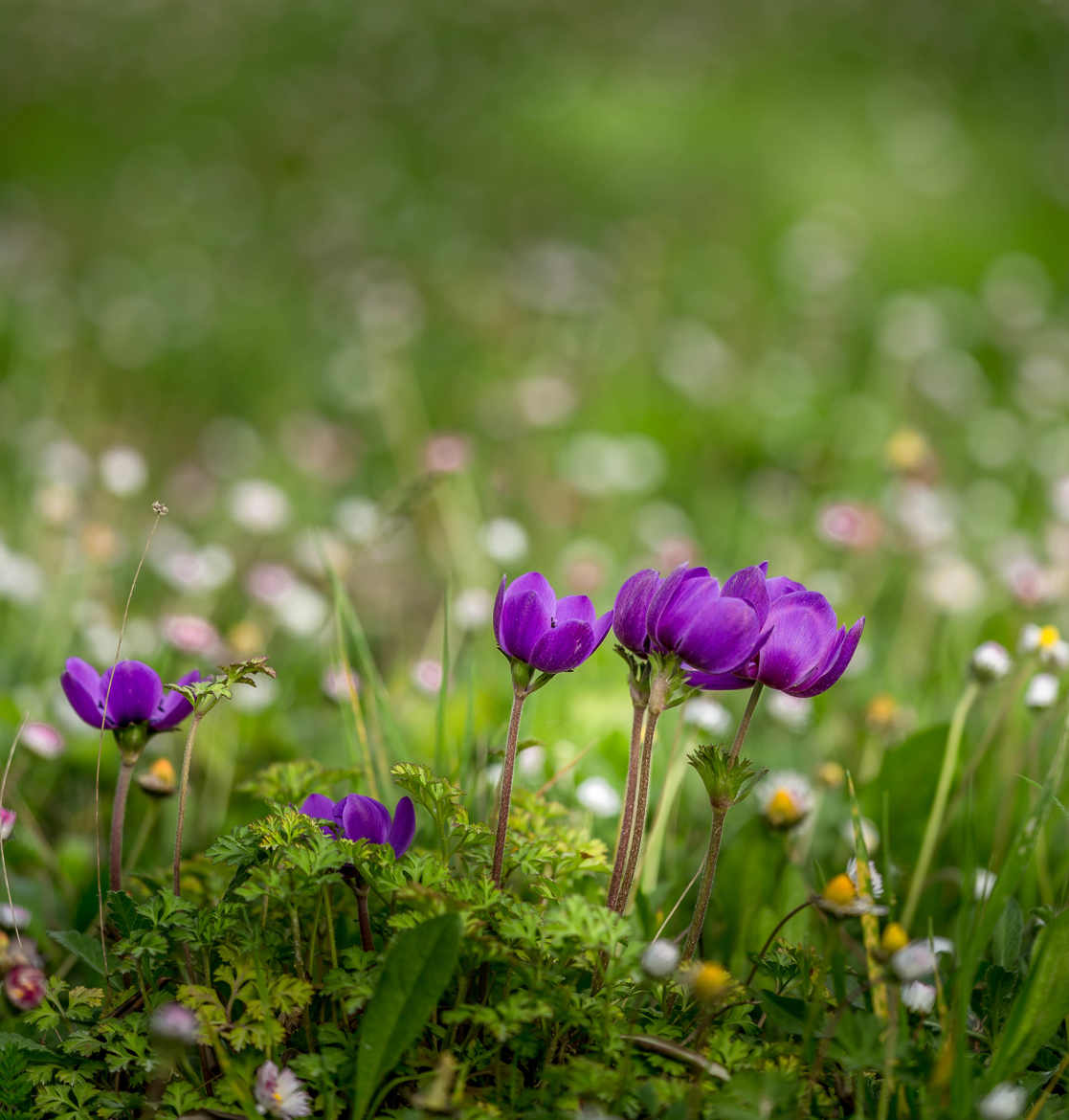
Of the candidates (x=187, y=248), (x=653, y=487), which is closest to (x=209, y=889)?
(x=653, y=487)

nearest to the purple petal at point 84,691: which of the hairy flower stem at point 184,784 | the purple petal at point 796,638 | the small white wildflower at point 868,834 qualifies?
the hairy flower stem at point 184,784

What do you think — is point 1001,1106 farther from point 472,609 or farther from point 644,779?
point 472,609

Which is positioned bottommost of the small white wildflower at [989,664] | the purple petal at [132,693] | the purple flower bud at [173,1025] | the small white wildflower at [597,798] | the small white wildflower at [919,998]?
the small white wildflower at [597,798]

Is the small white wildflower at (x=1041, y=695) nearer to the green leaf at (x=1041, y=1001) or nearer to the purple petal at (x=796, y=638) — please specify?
the green leaf at (x=1041, y=1001)

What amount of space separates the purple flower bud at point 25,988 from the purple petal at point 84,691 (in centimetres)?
24

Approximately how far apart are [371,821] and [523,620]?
0.85 ft

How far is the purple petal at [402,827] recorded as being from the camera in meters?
1.06

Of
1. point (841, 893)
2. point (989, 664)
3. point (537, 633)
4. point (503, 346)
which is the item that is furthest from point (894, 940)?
point (503, 346)

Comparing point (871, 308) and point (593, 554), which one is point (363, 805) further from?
point (871, 308)

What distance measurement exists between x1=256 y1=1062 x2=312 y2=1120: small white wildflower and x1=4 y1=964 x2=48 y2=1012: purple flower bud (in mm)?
259

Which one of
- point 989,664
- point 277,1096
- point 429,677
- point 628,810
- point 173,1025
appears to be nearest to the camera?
point 173,1025

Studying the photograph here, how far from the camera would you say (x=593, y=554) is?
2762 mm

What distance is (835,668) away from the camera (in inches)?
39.6

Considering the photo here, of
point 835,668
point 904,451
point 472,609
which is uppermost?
point 904,451
